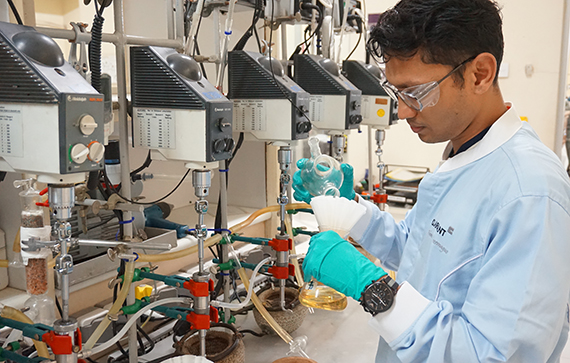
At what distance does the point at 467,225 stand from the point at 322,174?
1062 millimetres

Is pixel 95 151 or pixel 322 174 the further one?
pixel 322 174

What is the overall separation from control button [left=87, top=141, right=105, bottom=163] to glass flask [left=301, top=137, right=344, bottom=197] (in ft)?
3.17

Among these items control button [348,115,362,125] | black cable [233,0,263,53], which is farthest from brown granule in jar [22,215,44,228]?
control button [348,115,362,125]

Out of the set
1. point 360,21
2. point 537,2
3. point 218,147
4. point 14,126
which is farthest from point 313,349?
point 537,2

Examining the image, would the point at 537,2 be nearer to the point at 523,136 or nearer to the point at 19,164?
the point at 523,136

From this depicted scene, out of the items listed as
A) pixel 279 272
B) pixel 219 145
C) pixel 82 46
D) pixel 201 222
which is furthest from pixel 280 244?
pixel 82 46

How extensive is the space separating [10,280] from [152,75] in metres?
0.94

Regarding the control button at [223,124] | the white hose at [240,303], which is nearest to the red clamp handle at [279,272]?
the white hose at [240,303]

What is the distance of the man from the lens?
0.84 m

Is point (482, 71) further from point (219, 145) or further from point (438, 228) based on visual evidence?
point (219, 145)

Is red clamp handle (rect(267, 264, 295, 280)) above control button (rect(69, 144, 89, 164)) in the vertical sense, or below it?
below

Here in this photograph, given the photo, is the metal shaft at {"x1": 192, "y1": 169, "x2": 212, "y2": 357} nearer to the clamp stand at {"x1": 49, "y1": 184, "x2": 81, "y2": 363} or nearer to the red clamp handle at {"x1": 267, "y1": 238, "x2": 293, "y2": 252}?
the clamp stand at {"x1": 49, "y1": 184, "x2": 81, "y2": 363}

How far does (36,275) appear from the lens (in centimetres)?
138

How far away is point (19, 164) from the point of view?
3.81 ft
